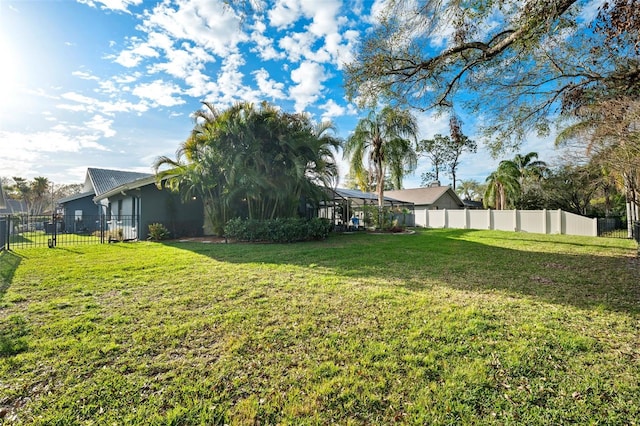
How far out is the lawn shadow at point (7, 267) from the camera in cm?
536

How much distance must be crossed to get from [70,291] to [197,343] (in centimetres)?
356

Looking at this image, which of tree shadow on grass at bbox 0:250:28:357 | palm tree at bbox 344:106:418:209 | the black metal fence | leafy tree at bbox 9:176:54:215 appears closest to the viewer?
tree shadow on grass at bbox 0:250:28:357

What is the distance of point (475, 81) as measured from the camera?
747cm

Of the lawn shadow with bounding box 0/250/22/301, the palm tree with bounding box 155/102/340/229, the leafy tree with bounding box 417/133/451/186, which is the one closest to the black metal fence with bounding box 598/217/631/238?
the palm tree with bounding box 155/102/340/229

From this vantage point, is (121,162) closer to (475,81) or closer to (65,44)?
(65,44)

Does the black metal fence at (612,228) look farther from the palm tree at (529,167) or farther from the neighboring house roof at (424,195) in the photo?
the neighboring house roof at (424,195)

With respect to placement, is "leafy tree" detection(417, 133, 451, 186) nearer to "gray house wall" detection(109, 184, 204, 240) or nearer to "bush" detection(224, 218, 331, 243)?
"bush" detection(224, 218, 331, 243)

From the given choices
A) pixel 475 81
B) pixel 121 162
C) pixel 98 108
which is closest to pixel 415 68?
pixel 475 81

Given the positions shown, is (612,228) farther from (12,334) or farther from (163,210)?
(163,210)

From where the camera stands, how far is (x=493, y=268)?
7.16m

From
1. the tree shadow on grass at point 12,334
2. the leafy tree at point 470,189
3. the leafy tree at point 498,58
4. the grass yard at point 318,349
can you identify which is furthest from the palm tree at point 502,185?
the tree shadow on grass at point 12,334

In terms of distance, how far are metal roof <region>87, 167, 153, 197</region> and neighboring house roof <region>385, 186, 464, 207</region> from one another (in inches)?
889

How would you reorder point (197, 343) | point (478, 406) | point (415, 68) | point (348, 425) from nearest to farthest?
1. point (348, 425)
2. point (478, 406)
3. point (197, 343)
4. point (415, 68)

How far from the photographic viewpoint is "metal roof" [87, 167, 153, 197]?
19406 millimetres
